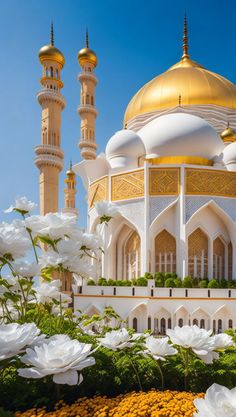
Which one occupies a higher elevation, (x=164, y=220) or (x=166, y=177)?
(x=166, y=177)

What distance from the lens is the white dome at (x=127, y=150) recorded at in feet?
57.0

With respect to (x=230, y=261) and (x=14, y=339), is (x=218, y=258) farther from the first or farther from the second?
(x=14, y=339)

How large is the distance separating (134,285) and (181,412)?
11.2 metres

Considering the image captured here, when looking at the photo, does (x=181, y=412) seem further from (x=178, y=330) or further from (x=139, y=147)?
(x=139, y=147)

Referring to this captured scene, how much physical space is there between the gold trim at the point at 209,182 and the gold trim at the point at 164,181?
0.39m

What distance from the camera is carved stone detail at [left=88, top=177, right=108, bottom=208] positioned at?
1667cm

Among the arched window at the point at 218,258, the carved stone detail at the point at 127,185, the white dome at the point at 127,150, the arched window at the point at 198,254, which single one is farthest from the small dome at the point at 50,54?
the arched window at the point at 218,258

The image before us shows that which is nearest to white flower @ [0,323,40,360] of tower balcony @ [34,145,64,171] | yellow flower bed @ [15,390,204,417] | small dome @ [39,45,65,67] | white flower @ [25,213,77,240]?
yellow flower bed @ [15,390,204,417]

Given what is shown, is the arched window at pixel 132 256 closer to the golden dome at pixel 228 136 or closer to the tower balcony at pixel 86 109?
the golden dome at pixel 228 136

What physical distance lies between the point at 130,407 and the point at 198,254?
13.9 meters

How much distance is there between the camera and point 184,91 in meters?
22.1

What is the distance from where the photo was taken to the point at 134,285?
13.4 m

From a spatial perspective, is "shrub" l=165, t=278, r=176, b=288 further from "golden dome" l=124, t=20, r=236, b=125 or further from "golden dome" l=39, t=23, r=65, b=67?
"golden dome" l=39, t=23, r=65, b=67

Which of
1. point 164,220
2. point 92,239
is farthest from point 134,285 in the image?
point 92,239
